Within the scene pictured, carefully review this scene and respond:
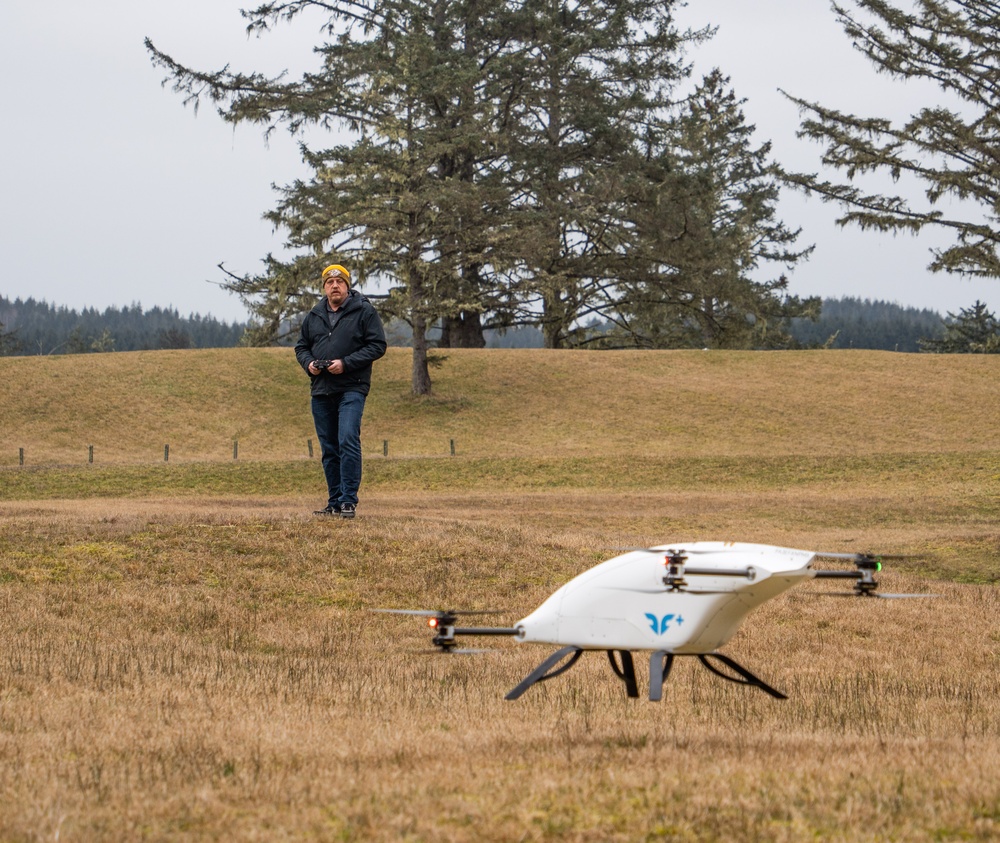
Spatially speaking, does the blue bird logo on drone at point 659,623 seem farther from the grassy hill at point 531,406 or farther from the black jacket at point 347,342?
the grassy hill at point 531,406

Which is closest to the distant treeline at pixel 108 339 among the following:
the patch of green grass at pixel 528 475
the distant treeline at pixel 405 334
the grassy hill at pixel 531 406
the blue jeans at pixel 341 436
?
the distant treeline at pixel 405 334

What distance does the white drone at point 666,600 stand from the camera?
6.08 m

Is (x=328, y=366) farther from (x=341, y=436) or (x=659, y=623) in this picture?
(x=659, y=623)

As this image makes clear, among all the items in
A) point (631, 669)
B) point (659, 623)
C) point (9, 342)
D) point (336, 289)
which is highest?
point (9, 342)

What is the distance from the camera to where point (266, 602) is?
11750mm

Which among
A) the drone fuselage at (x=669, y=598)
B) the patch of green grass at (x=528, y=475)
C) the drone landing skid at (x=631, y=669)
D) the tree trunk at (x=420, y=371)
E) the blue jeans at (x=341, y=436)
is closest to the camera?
the drone fuselage at (x=669, y=598)

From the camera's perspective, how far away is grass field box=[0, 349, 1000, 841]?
16.4 feet

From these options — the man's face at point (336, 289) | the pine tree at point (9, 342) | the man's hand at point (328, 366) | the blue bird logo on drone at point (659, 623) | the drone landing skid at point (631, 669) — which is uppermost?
the pine tree at point (9, 342)

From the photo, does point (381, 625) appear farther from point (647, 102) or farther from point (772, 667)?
point (647, 102)

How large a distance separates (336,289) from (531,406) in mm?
29578

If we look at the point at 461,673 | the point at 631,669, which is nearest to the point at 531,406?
the point at 461,673

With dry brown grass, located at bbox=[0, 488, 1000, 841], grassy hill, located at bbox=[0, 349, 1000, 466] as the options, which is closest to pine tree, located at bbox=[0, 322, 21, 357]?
grassy hill, located at bbox=[0, 349, 1000, 466]

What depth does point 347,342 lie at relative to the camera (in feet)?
43.4

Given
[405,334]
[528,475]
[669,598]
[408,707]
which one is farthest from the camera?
[405,334]
